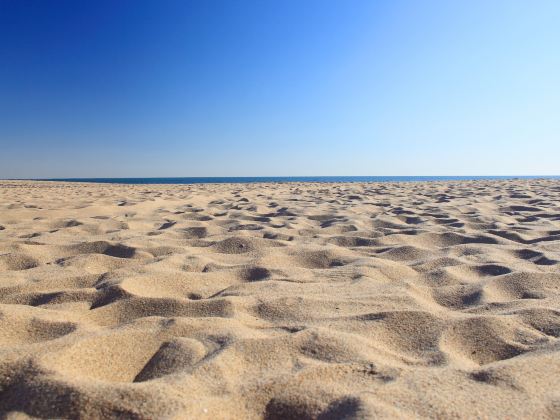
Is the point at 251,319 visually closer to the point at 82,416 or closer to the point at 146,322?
the point at 146,322

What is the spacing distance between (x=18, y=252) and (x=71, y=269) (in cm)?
56

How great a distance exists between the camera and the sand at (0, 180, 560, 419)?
0.99 meters

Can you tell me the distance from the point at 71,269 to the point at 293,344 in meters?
1.51

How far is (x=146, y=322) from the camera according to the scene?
1485 mm

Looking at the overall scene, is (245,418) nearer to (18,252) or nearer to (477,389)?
(477,389)

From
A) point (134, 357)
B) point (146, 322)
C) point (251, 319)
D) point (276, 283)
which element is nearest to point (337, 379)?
point (251, 319)

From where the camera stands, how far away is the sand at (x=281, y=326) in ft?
3.24

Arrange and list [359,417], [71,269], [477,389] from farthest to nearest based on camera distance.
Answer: [71,269] < [477,389] < [359,417]

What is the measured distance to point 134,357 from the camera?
1251mm

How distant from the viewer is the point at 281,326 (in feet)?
4.88

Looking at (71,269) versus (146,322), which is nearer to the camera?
(146,322)

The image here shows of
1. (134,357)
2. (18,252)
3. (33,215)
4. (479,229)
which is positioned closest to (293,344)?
(134,357)

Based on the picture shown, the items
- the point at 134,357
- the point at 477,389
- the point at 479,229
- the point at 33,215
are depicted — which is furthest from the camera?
the point at 33,215

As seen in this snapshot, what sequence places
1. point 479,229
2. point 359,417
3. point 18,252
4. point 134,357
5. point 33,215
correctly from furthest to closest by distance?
point 33,215
point 479,229
point 18,252
point 134,357
point 359,417
